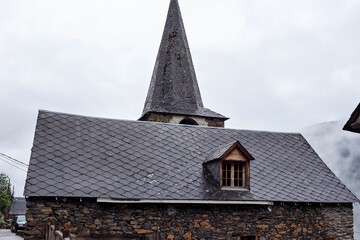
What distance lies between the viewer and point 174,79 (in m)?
22.6

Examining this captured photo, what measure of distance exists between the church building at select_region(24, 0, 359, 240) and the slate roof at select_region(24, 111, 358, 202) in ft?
A: 0.11

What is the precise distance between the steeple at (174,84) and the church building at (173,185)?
4.76m

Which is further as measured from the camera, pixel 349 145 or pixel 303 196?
pixel 349 145

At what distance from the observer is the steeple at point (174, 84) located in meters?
21.0

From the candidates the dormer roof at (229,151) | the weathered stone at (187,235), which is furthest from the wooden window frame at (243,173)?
the weathered stone at (187,235)

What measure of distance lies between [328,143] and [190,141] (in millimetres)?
41214

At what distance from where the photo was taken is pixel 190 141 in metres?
15.2

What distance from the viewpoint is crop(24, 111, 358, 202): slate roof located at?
1174cm

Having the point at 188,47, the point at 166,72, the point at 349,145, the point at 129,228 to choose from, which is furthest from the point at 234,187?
the point at 349,145

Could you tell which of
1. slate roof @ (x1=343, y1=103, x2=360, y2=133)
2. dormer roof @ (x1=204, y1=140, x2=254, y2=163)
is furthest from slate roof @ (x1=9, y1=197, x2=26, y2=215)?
slate roof @ (x1=343, y1=103, x2=360, y2=133)

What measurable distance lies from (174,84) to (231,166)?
9845mm

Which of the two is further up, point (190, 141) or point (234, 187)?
point (190, 141)

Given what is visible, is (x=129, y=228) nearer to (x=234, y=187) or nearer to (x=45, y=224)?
(x=45, y=224)

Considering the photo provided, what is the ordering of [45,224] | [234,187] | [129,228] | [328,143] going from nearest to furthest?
[45,224]
[129,228]
[234,187]
[328,143]
